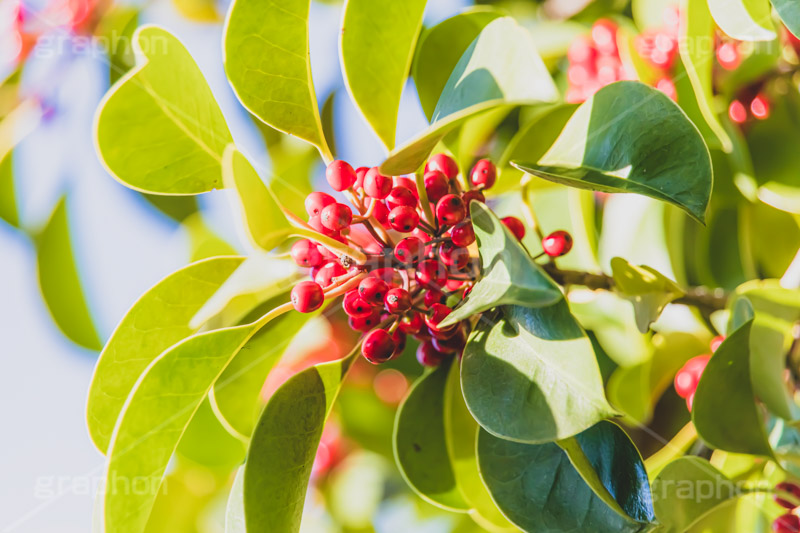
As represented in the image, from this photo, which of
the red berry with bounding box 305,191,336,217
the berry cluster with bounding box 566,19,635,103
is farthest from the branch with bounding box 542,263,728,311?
the berry cluster with bounding box 566,19,635,103

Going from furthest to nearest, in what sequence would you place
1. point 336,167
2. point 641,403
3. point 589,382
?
point 641,403, point 336,167, point 589,382

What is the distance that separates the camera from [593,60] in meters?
1.67

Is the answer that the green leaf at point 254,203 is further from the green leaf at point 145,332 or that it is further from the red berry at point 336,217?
the green leaf at point 145,332

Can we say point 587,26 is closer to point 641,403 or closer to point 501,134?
point 501,134

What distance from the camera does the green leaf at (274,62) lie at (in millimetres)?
904

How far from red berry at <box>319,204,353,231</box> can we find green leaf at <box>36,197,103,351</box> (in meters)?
1.20

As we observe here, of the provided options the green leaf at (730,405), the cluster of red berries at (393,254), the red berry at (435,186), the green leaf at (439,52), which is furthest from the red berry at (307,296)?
the green leaf at (730,405)

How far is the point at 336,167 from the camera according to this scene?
37.6 inches

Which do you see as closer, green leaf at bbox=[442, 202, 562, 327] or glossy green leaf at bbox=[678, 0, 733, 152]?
green leaf at bbox=[442, 202, 562, 327]

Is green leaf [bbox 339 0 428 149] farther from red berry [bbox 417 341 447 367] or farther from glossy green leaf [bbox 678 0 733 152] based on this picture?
glossy green leaf [bbox 678 0 733 152]

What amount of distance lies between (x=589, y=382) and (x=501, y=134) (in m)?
1.13

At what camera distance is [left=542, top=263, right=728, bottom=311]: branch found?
1038 mm

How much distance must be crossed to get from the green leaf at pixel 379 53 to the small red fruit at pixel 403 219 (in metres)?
0.18

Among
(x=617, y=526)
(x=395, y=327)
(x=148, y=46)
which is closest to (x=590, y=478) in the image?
(x=617, y=526)
